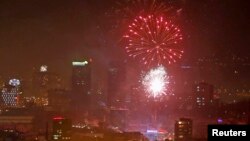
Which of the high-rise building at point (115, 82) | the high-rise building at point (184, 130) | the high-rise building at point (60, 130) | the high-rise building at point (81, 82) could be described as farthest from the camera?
the high-rise building at point (81, 82)

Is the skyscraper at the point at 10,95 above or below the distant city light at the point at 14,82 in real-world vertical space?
below

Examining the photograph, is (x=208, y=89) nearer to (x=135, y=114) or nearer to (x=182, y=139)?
(x=182, y=139)

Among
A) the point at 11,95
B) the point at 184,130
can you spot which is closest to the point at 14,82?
the point at 11,95

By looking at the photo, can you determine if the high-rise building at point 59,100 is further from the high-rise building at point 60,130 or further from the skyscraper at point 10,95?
the high-rise building at point 60,130

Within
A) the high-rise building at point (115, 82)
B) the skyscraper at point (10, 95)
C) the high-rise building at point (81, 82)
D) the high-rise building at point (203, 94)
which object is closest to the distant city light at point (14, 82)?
the skyscraper at point (10, 95)

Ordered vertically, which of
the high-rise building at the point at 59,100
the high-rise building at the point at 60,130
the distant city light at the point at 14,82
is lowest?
the high-rise building at the point at 60,130

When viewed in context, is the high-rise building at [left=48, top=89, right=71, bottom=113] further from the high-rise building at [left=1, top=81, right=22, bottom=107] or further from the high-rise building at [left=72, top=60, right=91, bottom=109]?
the high-rise building at [left=1, top=81, right=22, bottom=107]

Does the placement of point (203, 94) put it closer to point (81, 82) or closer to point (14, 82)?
point (81, 82)

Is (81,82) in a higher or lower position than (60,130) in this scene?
higher
